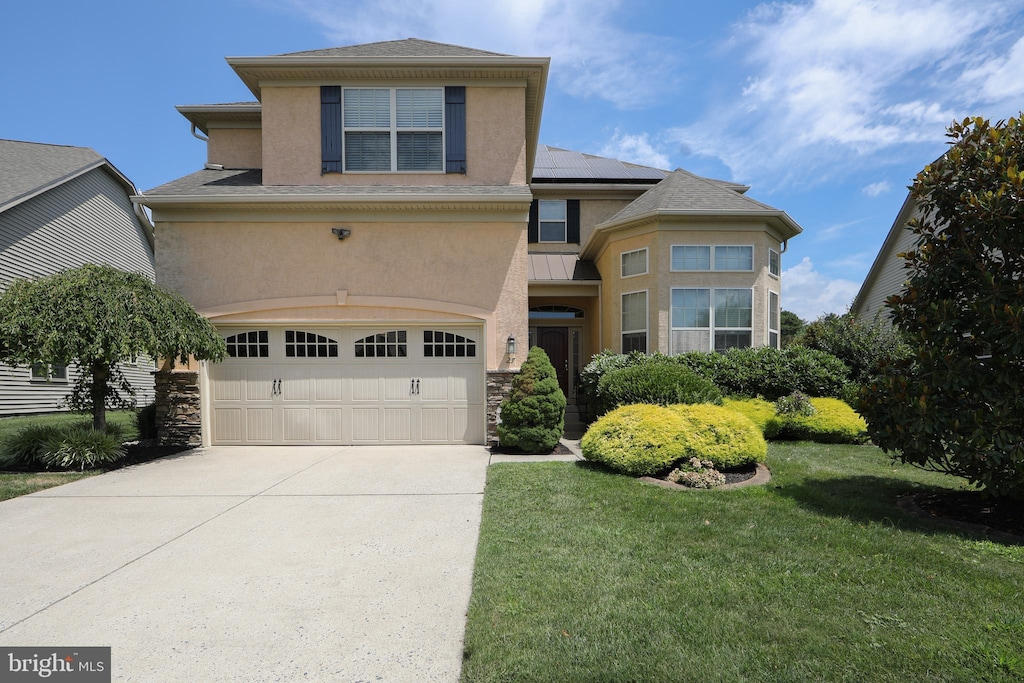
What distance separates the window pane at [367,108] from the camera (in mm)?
10234

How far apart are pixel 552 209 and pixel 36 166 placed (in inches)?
603

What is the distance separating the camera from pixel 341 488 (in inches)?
261

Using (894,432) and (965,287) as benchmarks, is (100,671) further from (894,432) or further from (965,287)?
(965,287)

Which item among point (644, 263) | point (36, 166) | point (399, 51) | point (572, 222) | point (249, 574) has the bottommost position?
point (249, 574)

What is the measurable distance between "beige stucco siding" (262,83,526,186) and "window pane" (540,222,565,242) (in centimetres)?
550

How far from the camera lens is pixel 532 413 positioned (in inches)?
346

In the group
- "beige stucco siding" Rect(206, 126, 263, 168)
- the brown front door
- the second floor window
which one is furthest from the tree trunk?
the brown front door

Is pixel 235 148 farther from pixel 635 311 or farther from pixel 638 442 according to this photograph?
pixel 638 442

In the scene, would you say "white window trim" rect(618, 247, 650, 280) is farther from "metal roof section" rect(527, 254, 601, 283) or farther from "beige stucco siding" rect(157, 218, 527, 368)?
"beige stucco siding" rect(157, 218, 527, 368)

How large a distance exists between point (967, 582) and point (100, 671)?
5.71 metres

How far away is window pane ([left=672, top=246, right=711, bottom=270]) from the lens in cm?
1230

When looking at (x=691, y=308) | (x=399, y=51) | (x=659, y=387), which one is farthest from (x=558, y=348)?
(x=399, y=51)

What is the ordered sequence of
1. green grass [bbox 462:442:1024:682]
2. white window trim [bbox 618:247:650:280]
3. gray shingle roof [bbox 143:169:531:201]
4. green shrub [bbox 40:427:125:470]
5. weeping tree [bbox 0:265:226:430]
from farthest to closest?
1. white window trim [bbox 618:247:650:280]
2. gray shingle roof [bbox 143:169:531:201]
3. green shrub [bbox 40:427:125:470]
4. weeping tree [bbox 0:265:226:430]
5. green grass [bbox 462:442:1024:682]

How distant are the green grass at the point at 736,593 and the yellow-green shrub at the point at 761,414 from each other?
368cm
